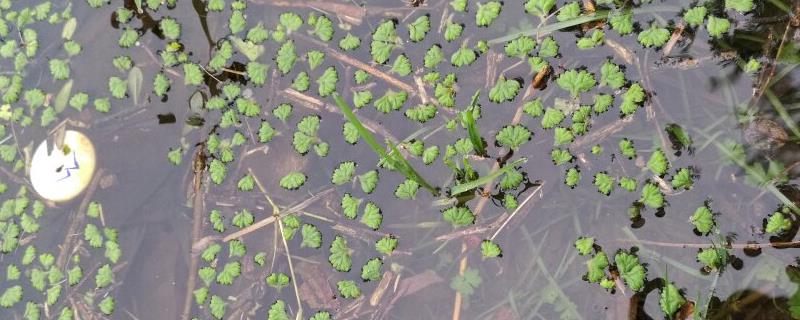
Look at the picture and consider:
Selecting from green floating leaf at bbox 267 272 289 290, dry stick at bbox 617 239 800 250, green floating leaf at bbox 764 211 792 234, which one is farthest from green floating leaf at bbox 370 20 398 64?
green floating leaf at bbox 764 211 792 234

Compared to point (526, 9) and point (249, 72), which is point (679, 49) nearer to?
point (526, 9)

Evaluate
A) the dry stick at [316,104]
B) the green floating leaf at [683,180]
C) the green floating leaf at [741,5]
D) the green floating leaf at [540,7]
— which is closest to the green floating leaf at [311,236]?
the dry stick at [316,104]

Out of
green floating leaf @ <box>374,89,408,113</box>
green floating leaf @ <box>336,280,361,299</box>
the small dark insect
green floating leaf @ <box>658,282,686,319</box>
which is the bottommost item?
green floating leaf @ <box>336,280,361,299</box>

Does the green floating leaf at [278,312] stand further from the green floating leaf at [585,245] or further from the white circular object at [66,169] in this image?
the green floating leaf at [585,245]

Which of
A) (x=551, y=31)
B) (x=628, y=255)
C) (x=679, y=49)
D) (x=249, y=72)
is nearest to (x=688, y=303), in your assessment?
(x=628, y=255)

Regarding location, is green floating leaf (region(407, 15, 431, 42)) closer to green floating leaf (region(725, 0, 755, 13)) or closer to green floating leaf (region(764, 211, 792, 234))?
green floating leaf (region(725, 0, 755, 13))

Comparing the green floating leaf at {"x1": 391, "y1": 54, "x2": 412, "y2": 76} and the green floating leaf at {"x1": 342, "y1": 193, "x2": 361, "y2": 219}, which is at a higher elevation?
the green floating leaf at {"x1": 391, "y1": 54, "x2": 412, "y2": 76}
